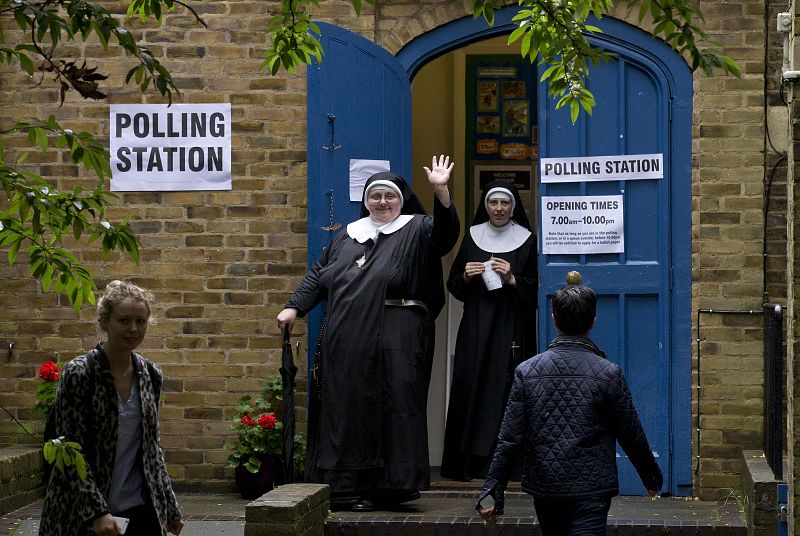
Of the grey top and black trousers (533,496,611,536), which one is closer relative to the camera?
the grey top

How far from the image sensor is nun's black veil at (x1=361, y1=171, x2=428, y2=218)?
8.93m

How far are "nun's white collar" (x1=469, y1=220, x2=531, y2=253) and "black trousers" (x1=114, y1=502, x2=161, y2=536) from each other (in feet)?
15.4

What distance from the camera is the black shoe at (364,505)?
28.1ft

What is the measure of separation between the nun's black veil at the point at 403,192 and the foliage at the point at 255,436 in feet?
4.76

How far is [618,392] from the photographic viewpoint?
591 cm

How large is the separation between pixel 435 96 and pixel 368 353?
3571mm

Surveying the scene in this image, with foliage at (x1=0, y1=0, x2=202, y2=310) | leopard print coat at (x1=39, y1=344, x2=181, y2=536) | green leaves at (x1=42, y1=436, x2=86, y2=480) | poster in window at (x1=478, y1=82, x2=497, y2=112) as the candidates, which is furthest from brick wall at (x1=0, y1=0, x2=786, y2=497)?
green leaves at (x1=42, y1=436, x2=86, y2=480)

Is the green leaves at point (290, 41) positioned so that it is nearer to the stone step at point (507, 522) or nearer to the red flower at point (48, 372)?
the stone step at point (507, 522)

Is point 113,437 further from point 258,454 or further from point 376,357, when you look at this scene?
point 258,454

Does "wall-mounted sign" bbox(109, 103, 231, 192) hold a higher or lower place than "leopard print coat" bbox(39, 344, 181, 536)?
higher

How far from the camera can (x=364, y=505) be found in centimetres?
859

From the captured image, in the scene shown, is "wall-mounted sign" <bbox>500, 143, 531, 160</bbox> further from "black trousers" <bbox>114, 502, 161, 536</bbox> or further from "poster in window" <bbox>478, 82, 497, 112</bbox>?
"black trousers" <bbox>114, 502, 161, 536</bbox>

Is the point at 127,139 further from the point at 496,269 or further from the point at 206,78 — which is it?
the point at 496,269

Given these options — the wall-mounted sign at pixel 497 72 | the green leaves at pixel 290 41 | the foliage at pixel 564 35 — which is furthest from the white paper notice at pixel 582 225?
the green leaves at pixel 290 41
